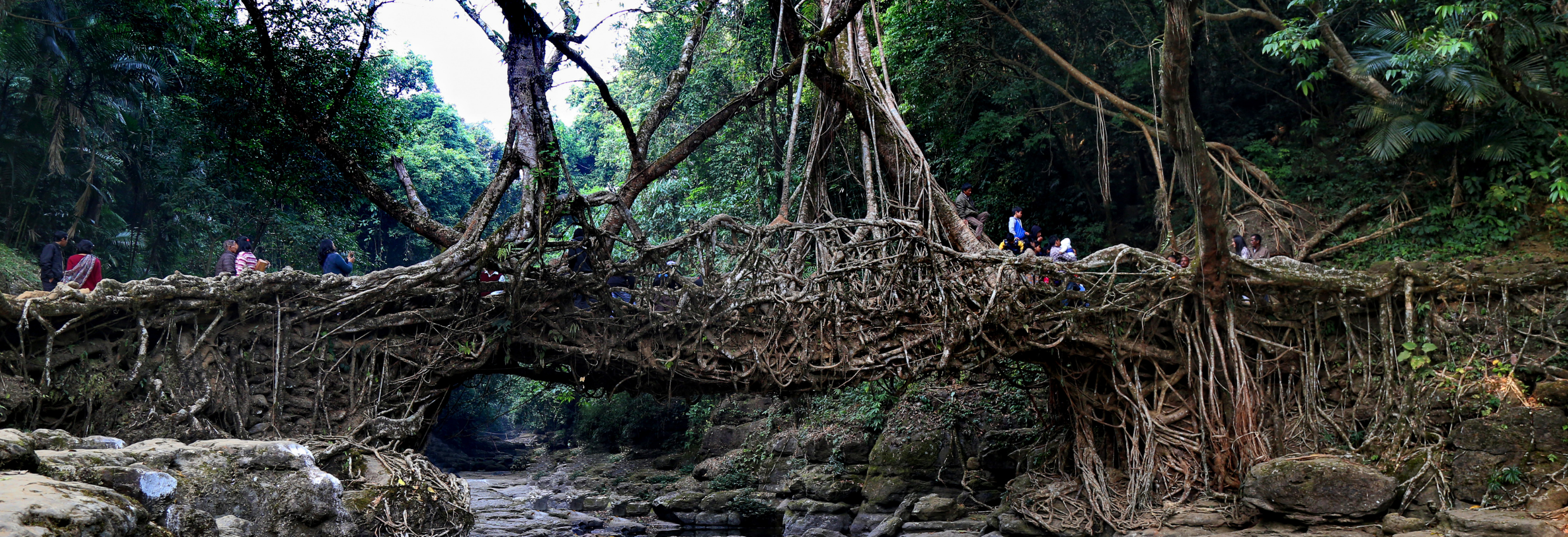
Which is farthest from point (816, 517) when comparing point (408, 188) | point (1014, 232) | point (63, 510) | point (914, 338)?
point (63, 510)

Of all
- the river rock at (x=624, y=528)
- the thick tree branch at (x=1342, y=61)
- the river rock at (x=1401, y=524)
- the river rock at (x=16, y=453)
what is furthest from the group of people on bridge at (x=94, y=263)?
the thick tree branch at (x=1342, y=61)

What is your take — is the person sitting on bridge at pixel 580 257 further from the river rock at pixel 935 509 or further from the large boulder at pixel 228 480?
the river rock at pixel 935 509

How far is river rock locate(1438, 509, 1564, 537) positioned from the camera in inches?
251

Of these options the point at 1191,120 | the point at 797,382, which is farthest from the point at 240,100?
the point at 1191,120

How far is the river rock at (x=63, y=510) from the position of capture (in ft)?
9.25

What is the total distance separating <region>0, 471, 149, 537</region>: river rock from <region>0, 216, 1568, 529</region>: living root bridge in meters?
4.24

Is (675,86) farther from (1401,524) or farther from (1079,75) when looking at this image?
(1401,524)

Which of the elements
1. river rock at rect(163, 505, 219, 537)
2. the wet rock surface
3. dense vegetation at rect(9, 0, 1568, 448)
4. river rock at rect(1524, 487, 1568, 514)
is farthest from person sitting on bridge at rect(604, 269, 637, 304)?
river rock at rect(1524, 487, 1568, 514)

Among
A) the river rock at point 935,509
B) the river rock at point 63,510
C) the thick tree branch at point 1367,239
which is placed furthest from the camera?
the river rock at point 935,509

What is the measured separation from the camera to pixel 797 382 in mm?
9203

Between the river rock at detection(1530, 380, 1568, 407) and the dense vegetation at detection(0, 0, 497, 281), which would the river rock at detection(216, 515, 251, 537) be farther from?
the river rock at detection(1530, 380, 1568, 407)

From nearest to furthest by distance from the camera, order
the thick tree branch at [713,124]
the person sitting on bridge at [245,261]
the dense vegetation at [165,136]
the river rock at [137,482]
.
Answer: the river rock at [137,482] < the person sitting on bridge at [245,261] < the thick tree branch at [713,124] < the dense vegetation at [165,136]

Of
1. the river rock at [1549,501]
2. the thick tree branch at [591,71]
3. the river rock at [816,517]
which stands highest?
the thick tree branch at [591,71]

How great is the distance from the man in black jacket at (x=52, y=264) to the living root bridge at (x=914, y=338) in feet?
10.7
